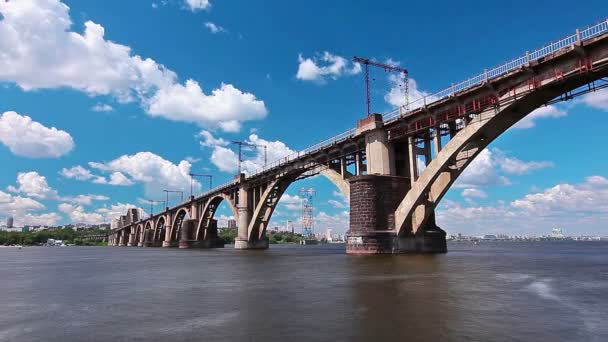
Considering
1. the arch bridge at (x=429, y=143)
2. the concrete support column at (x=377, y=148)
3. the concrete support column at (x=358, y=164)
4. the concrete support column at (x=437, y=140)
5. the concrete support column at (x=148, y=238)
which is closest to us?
the arch bridge at (x=429, y=143)

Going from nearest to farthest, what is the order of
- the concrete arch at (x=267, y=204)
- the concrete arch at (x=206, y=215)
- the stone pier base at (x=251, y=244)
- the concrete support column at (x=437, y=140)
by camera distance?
the concrete support column at (x=437, y=140) → the concrete arch at (x=267, y=204) → the stone pier base at (x=251, y=244) → the concrete arch at (x=206, y=215)

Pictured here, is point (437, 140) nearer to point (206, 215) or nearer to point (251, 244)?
point (251, 244)

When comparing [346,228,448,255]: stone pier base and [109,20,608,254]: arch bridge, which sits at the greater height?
[109,20,608,254]: arch bridge

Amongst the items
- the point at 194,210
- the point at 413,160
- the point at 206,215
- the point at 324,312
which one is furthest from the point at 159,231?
the point at 324,312

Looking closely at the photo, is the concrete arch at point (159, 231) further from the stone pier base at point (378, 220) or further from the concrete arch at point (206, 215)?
the stone pier base at point (378, 220)

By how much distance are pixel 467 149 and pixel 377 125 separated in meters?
10.4

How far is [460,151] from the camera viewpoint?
40.6 metres

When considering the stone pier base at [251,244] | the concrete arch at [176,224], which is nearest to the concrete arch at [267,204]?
the stone pier base at [251,244]

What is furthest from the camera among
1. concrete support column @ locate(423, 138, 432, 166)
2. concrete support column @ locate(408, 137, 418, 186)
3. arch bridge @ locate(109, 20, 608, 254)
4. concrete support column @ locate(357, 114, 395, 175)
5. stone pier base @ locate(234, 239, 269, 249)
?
stone pier base @ locate(234, 239, 269, 249)

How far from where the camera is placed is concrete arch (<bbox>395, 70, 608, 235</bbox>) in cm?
3400

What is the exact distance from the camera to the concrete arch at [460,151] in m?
34.0

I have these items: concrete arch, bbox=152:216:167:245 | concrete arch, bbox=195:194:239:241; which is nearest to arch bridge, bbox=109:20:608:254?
concrete arch, bbox=195:194:239:241

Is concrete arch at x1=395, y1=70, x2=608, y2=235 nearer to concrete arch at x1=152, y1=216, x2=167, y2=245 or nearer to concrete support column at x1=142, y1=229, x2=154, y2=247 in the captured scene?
concrete arch at x1=152, y1=216, x2=167, y2=245

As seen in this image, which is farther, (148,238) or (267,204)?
(148,238)
